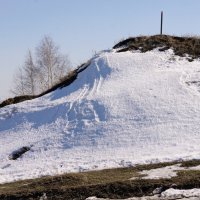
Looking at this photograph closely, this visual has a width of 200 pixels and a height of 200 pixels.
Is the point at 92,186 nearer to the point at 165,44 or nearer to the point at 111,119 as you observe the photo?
the point at 111,119

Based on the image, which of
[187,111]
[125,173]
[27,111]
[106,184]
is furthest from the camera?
[27,111]

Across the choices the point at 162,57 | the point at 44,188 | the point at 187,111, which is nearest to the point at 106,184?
the point at 44,188

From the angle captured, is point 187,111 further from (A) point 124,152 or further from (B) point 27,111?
(B) point 27,111

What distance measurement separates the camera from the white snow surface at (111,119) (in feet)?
59.3

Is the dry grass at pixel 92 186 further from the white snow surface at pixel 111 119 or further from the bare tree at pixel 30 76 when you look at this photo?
the bare tree at pixel 30 76

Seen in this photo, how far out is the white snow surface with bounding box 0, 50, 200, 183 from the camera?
712 inches

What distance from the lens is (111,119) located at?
21.7 m

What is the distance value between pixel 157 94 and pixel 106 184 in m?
10.9

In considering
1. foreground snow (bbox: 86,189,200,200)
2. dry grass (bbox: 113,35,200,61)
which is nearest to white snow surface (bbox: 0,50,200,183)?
dry grass (bbox: 113,35,200,61)

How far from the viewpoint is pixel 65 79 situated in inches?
1100

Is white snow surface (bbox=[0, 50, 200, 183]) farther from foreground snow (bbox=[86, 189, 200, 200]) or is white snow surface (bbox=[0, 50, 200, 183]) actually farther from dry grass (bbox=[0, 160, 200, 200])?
foreground snow (bbox=[86, 189, 200, 200])

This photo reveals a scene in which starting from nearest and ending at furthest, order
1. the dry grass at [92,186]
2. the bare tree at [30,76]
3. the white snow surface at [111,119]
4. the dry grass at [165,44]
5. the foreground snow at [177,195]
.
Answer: the foreground snow at [177,195], the dry grass at [92,186], the white snow surface at [111,119], the dry grass at [165,44], the bare tree at [30,76]

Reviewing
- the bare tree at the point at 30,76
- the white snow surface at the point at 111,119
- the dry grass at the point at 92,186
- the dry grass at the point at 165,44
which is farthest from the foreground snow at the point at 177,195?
the bare tree at the point at 30,76

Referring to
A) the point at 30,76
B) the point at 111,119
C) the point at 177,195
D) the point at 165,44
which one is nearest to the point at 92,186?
the point at 177,195
